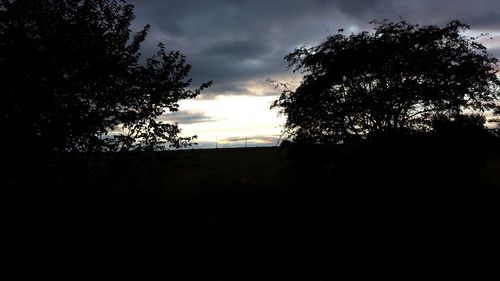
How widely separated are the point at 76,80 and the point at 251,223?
6.92 meters

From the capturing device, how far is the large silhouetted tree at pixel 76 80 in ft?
29.4

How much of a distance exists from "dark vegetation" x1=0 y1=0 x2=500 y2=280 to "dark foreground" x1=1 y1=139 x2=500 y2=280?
0.14 feet

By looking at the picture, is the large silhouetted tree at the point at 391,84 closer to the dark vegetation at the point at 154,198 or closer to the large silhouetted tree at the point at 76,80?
the dark vegetation at the point at 154,198

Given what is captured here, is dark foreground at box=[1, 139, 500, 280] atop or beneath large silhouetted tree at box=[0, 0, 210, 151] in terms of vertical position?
beneath

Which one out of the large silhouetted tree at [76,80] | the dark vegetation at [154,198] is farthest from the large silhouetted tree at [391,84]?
the large silhouetted tree at [76,80]

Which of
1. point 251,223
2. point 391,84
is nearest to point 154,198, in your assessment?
point 251,223

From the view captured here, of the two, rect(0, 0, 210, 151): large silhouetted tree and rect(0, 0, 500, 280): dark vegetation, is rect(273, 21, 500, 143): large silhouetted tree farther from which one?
rect(0, 0, 210, 151): large silhouetted tree

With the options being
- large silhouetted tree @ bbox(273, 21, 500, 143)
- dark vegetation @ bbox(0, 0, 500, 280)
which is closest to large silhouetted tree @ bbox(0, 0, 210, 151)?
dark vegetation @ bbox(0, 0, 500, 280)

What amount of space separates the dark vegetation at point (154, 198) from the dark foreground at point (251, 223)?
0.04m

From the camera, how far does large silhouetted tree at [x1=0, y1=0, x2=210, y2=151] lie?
8.95m

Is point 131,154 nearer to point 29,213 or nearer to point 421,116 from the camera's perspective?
point 29,213

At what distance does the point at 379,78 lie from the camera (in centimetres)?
2164

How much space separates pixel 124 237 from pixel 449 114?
18.6 metres

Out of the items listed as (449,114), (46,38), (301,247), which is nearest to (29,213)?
(46,38)
